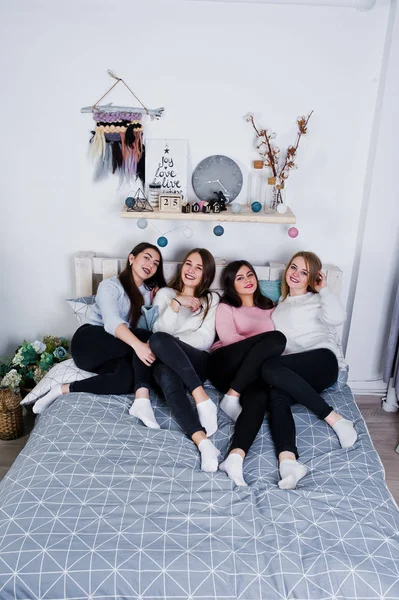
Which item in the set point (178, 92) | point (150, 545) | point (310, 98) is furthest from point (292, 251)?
point (150, 545)

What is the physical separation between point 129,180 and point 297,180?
84cm

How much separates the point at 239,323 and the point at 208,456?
818mm

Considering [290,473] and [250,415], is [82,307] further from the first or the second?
[290,473]

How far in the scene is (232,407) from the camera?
2.32m

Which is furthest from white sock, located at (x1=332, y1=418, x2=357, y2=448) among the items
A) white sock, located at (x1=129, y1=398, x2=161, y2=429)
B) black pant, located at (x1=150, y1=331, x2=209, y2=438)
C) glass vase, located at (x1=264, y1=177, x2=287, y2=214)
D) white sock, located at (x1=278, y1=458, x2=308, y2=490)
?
glass vase, located at (x1=264, y1=177, x2=287, y2=214)

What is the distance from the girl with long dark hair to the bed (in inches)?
10.3

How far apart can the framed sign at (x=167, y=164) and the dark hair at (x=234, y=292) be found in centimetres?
44

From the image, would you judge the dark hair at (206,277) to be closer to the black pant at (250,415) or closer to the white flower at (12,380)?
the black pant at (250,415)

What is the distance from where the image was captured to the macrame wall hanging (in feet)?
9.10

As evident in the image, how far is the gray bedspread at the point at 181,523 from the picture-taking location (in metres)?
1.52

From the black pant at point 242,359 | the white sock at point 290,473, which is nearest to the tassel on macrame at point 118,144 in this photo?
the black pant at point 242,359

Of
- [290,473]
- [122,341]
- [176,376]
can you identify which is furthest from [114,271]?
[290,473]

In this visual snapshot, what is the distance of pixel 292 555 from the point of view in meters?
1.59

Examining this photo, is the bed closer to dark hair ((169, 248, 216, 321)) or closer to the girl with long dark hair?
the girl with long dark hair
